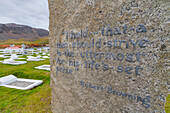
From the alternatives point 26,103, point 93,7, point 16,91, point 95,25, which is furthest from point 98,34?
point 16,91

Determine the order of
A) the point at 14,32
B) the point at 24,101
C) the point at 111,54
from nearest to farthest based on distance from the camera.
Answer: the point at 111,54 → the point at 24,101 → the point at 14,32

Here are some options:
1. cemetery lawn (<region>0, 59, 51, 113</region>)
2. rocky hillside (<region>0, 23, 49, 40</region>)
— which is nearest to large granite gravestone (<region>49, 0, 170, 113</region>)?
cemetery lawn (<region>0, 59, 51, 113</region>)

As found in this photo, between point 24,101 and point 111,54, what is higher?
point 111,54

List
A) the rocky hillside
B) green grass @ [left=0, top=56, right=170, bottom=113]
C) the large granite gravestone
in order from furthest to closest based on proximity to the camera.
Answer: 1. the rocky hillside
2. green grass @ [left=0, top=56, right=170, bottom=113]
3. the large granite gravestone

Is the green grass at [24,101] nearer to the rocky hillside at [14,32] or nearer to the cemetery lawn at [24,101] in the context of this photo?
the cemetery lawn at [24,101]

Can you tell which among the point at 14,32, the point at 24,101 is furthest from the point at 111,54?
the point at 14,32

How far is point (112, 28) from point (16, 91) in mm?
4452

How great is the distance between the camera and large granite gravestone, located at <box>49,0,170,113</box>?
3.97 feet

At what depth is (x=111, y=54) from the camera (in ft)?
4.75

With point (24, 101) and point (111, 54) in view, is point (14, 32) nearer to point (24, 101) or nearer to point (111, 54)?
point (24, 101)

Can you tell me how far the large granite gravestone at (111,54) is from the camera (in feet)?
3.97

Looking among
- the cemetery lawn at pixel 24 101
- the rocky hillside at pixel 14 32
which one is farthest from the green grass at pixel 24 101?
the rocky hillside at pixel 14 32

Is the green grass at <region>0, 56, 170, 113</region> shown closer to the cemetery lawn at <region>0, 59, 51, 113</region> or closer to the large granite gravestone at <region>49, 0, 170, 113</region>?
the cemetery lawn at <region>0, 59, 51, 113</region>

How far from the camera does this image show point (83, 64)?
5.64ft
